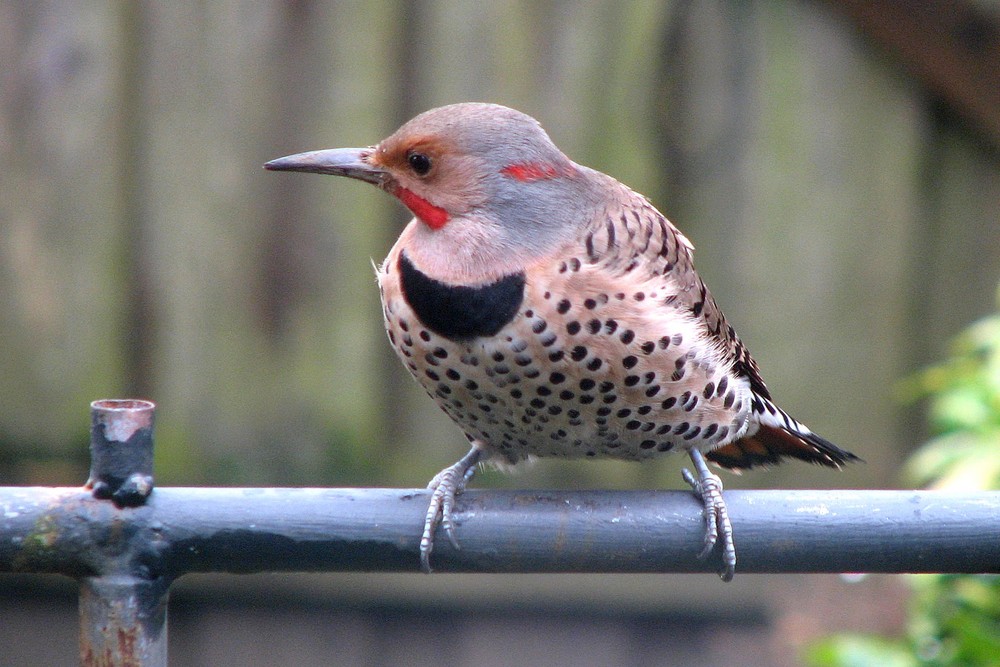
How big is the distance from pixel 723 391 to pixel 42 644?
88.7 inches

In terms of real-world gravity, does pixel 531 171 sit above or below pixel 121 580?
above

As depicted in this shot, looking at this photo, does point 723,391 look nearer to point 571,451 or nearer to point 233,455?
point 571,451

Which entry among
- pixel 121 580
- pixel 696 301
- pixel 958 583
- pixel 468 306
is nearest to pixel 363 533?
pixel 121 580

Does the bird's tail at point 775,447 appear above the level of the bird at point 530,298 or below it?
below

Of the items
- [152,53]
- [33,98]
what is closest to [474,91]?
[152,53]

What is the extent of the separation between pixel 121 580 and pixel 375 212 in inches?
77.2

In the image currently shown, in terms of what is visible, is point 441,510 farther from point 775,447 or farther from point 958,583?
point 958,583

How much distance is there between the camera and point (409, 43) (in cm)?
350

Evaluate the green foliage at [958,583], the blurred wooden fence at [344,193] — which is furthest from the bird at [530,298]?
the blurred wooden fence at [344,193]

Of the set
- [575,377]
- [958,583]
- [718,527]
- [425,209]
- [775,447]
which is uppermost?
[425,209]

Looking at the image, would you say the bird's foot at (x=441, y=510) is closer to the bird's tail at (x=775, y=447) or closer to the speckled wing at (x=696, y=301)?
the speckled wing at (x=696, y=301)

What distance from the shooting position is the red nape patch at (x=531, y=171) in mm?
2402

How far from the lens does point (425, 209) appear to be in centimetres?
245

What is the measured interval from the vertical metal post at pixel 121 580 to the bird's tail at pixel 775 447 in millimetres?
1479
